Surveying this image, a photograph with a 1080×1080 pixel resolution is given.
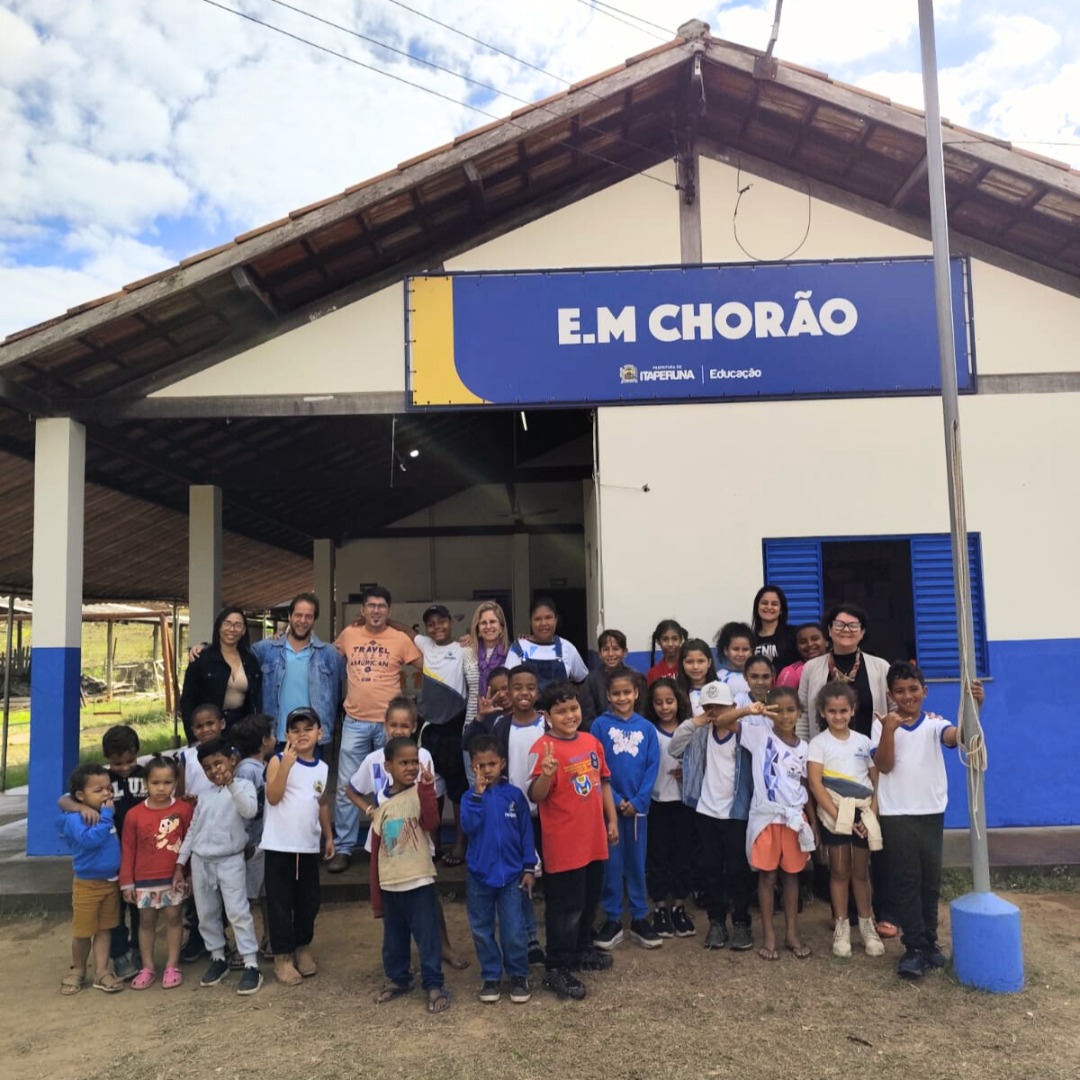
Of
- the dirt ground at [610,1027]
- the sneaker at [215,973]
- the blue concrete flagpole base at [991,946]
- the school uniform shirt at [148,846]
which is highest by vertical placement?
the school uniform shirt at [148,846]

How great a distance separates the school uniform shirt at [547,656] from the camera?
4.73m

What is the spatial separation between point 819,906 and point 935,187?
3692 mm

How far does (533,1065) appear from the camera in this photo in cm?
325

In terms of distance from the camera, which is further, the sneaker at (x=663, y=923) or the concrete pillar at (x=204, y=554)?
the concrete pillar at (x=204, y=554)

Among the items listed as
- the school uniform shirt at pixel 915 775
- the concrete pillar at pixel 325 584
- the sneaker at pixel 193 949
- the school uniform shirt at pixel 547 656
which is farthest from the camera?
the concrete pillar at pixel 325 584

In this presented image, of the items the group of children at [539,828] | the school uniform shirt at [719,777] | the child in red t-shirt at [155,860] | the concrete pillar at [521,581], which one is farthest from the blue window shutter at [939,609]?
the concrete pillar at [521,581]

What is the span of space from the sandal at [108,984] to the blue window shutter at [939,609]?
16.9 ft

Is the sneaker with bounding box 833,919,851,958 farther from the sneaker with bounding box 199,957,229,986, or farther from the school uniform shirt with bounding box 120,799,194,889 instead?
the school uniform shirt with bounding box 120,799,194,889

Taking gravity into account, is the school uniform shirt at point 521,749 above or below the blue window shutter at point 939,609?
below

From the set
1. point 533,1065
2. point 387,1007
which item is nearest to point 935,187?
point 533,1065

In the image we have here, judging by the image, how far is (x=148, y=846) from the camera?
406cm

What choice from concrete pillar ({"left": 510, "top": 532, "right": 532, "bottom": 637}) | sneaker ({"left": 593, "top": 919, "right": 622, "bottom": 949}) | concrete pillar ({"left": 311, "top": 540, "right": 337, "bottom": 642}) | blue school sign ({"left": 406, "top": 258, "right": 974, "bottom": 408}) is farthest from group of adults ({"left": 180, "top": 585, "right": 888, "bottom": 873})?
concrete pillar ({"left": 311, "top": 540, "right": 337, "bottom": 642})

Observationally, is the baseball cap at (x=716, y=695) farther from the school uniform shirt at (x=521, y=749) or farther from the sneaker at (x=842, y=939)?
the sneaker at (x=842, y=939)

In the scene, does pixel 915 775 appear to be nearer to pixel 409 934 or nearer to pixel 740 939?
pixel 740 939
